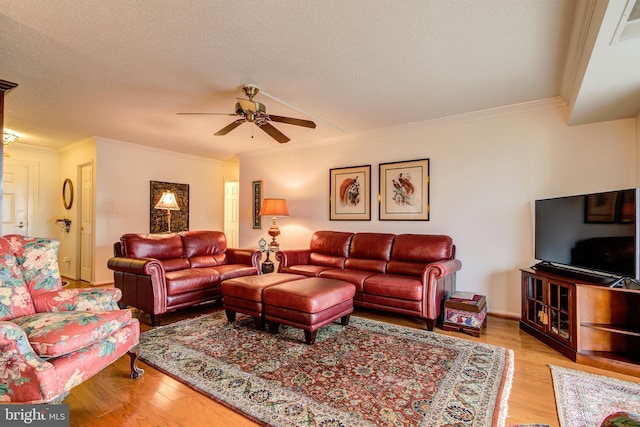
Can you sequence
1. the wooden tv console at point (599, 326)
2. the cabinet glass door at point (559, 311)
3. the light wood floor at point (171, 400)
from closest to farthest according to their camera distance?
the light wood floor at point (171, 400) < the wooden tv console at point (599, 326) < the cabinet glass door at point (559, 311)

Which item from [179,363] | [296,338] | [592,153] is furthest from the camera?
[592,153]

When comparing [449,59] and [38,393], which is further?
[449,59]

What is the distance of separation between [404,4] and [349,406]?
2425 millimetres

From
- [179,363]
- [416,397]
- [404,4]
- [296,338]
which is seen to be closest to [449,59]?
[404,4]

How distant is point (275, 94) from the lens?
10.6 feet

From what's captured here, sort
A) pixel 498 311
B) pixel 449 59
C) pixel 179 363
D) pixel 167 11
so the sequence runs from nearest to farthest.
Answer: pixel 167 11 < pixel 179 363 < pixel 449 59 < pixel 498 311

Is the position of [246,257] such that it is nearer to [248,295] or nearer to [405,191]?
[248,295]

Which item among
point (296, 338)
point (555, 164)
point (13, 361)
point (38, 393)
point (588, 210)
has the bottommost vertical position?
point (296, 338)

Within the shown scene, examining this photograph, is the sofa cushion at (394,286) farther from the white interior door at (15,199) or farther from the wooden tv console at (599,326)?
the white interior door at (15,199)

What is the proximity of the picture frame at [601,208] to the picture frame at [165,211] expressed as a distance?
6.04 meters

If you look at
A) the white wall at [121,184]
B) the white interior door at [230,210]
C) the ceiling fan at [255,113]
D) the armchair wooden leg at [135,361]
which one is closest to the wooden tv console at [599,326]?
the ceiling fan at [255,113]

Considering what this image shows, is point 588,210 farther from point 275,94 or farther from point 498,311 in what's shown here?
point 275,94

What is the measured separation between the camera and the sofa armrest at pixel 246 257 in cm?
430

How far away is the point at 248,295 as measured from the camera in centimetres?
301
